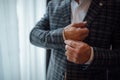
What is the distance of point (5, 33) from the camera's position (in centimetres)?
145

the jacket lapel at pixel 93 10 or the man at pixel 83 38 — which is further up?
the jacket lapel at pixel 93 10

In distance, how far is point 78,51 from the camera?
704 millimetres

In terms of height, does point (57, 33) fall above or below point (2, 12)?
below

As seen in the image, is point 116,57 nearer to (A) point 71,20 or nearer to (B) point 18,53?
(A) point 71,20

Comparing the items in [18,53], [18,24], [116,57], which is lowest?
[18,53]

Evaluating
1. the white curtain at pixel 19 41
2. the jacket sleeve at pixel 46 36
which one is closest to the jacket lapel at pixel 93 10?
the jacket sleeve at pixel 46 36

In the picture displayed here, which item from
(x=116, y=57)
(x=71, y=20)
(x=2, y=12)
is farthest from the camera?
(x=2, y=12)

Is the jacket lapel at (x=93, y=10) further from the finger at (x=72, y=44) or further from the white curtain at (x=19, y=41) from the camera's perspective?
the white curtain at (x=19, y=41)

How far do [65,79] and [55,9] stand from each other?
33cm

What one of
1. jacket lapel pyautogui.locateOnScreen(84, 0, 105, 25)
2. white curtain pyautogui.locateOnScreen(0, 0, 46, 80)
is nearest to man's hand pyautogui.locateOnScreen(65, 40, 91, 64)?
jacket lapel pyautogui.locateOnScreen(84, 0, 105, 25)

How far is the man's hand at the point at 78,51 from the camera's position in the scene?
707 millimetres

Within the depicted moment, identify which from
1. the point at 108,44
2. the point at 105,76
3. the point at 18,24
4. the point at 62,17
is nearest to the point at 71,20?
the point at 62,17

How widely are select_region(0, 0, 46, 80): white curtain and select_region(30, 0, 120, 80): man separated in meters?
0.53

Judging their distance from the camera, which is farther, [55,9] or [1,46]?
[1,46]
